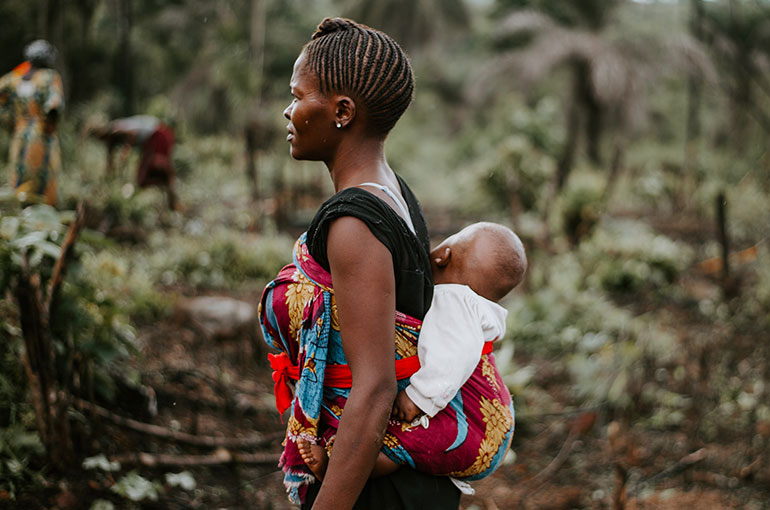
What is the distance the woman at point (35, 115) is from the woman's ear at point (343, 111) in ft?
16.6

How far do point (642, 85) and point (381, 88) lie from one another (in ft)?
43.2

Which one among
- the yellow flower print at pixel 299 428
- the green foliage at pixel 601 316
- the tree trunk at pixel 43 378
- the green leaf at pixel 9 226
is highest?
the green leaf at pixel 9 226

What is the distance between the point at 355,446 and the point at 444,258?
0.48 m

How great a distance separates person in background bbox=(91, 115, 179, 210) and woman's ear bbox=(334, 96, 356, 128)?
8.18 metres

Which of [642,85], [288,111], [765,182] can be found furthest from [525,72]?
[288,111]

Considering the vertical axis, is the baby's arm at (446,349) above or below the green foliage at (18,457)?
above

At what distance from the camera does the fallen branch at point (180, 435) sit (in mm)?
3090

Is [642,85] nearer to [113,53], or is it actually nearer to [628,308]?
[628,308]

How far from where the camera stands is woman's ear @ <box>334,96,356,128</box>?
1.28 meters

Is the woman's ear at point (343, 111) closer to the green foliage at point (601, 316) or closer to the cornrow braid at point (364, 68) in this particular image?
the cornrow braid at point (364, 68)

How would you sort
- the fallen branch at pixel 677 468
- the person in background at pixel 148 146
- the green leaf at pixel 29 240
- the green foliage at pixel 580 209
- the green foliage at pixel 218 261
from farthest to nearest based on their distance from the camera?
the person in background at pixel 148 146 < the green foliage at pixel 580 209 < the green foliage at pixel 218 261 < the fallen branch at pixel 677 468 < the green leaf at pixel 29 240

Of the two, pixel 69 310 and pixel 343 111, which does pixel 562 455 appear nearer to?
pixel 69 310

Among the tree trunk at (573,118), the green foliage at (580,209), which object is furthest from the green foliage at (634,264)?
the tree trunk at (573,118)

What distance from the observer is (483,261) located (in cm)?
144
